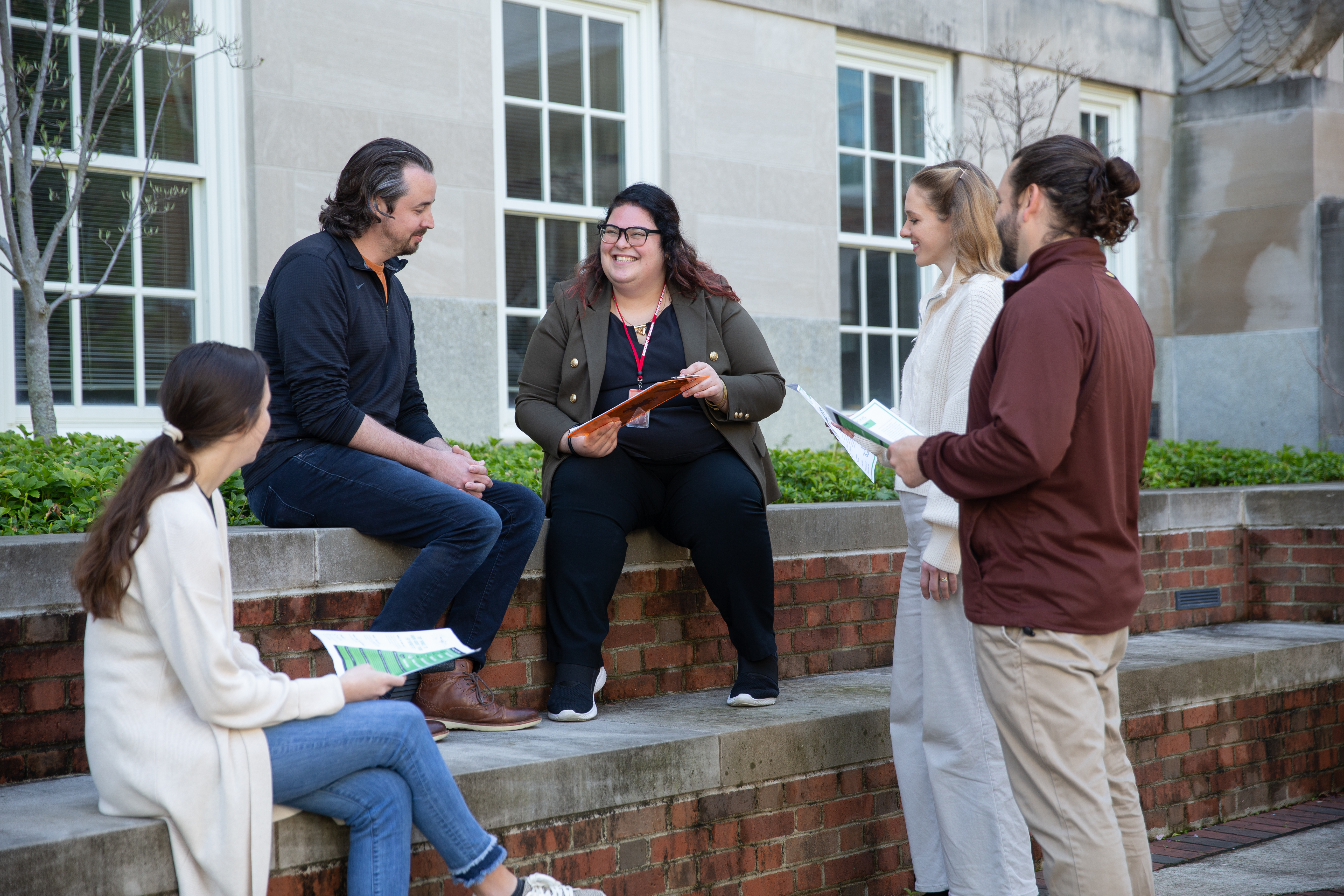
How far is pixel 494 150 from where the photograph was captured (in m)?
7.98

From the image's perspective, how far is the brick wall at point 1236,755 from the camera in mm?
5215

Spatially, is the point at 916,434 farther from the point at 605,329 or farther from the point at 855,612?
the point at 855,612

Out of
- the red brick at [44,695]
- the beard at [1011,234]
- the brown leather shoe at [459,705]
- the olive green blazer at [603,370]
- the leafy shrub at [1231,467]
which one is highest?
the beard at [1011,234]

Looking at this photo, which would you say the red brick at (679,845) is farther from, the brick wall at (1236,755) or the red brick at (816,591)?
the brick wall at (1236,755)

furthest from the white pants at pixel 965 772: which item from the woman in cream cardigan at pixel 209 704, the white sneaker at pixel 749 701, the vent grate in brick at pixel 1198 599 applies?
the vent grate in brick at pixel 1198 599

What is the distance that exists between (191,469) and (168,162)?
4633 millimetres

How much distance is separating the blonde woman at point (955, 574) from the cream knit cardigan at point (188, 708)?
183 centimetres

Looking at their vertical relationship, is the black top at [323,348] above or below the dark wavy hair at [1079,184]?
below

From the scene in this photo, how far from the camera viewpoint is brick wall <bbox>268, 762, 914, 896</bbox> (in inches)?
137

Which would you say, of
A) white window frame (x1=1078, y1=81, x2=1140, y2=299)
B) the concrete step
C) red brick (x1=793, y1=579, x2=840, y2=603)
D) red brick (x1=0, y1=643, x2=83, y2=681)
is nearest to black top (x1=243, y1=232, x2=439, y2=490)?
red brick (x1=0, y1=643, x2=83, y2=681)

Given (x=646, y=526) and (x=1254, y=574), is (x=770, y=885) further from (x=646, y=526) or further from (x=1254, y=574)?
(x=1254, y=574)

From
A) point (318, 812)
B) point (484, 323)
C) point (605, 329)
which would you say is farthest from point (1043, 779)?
point (484, 323)

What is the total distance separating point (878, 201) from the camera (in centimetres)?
1010

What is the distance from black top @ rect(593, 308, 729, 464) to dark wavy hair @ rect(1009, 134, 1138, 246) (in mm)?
1726
